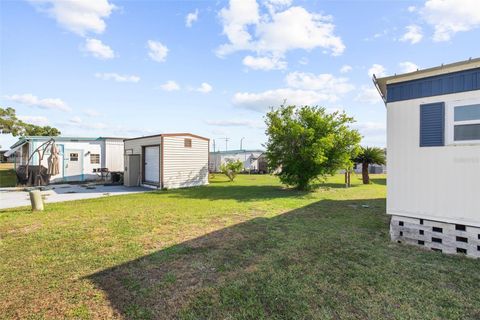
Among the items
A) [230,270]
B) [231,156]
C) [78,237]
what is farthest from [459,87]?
[231,156]

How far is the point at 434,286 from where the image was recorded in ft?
10.3

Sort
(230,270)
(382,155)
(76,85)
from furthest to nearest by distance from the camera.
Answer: (382,155)
(76,85)
(230,270)

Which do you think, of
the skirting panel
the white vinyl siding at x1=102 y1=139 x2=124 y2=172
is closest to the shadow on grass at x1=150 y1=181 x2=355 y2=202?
the skirting panel

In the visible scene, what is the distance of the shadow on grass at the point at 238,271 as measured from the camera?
2.72m

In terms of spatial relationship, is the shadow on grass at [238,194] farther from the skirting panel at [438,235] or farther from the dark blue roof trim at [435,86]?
the dark blue roof trim at [435,86]

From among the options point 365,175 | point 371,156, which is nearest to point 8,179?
point 365,175

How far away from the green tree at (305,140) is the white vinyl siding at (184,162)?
5020 millimetres

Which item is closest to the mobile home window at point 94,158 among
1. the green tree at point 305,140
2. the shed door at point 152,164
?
the shed door at point 152,164

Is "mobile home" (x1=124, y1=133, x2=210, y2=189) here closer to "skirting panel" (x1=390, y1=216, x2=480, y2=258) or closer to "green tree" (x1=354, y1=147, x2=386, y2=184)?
"green tree" (x1=354, y1=147, x2=386, y2=184)

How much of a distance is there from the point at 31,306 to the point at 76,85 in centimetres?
1153

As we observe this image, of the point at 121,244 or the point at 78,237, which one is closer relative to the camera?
the point at 121,244

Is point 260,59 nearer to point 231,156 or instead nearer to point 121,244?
point 121,244

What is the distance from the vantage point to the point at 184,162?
598 inches

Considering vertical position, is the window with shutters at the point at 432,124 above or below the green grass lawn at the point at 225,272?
above
